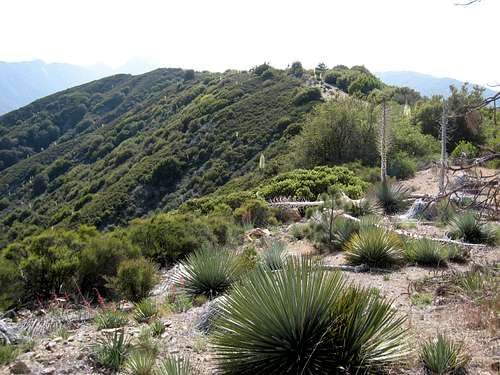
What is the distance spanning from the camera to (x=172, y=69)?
130375 mm

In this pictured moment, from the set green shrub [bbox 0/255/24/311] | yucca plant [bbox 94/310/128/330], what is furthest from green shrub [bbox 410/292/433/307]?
green shrub [bbox 0/255/24/311]

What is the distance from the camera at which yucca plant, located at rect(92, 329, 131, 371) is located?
467 centimetres

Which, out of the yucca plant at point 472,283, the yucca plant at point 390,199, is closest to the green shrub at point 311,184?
the yucca plant at point 390,199

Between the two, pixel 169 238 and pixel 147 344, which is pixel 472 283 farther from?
pixel 169 238

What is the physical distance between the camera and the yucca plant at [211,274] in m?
7.05

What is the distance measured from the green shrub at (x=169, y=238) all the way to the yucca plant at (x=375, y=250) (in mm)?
3763

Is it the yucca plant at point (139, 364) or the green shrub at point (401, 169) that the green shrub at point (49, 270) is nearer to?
the yucca plant at point (139, 364)

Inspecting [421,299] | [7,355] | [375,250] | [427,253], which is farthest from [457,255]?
[7,355]

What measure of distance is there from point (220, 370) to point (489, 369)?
2.34 meters

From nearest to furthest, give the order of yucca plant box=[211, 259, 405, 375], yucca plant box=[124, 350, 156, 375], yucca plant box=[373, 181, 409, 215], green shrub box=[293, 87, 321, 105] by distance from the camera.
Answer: yucca plant box=[211, 259, 405, 375]
yucca plant box=[124, 350, 156, 375]
yucca plant box=[373, 181, 409, 215]
green shrub box=[293, 87, 321, 105]

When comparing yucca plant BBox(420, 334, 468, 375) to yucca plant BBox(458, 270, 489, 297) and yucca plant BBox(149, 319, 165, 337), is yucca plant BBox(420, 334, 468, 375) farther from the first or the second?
yucca plant BBox(149, 319, 165, 337)

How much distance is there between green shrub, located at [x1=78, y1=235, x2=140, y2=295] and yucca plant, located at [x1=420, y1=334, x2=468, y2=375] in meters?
6.49

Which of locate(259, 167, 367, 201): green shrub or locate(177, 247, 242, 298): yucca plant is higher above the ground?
locate(177, 247, 242, 298): yucca plant

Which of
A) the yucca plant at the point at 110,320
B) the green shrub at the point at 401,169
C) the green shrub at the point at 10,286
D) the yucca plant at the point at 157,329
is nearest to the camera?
the yucca plant at the point at 157,329
